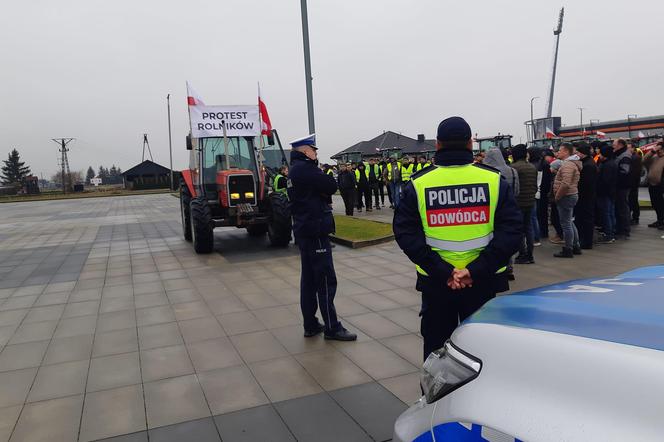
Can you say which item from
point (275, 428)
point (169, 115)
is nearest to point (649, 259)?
point (275, 428)

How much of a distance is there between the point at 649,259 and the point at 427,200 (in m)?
6.54

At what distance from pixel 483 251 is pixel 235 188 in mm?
7477

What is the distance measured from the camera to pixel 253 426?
3086mm

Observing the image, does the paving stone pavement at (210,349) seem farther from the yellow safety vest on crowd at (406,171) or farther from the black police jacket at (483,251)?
the yellow safety vest on crowd at (406,171)

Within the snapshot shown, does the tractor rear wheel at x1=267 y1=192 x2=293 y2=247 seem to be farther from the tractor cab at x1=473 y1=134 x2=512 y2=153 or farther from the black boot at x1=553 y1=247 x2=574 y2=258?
the tractor cab at x1=473 y1=134 x2=512 y2=153

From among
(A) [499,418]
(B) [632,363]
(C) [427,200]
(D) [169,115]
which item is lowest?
(A) [499,418]

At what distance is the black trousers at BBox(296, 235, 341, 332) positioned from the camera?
4.43 meters

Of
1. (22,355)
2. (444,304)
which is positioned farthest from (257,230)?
(444,304)

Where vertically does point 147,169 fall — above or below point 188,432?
above

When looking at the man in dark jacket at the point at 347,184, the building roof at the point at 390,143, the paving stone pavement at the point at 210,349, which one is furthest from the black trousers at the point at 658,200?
the building roof at the point at 390,143

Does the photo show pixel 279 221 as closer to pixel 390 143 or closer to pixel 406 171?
pixel 406 171

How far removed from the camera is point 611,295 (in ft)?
5.30

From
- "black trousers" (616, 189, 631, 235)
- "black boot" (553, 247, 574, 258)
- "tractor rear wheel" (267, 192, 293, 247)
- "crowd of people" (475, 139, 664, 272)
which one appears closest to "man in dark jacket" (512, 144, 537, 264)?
"crowd of people" (475, 139, 664, 272)

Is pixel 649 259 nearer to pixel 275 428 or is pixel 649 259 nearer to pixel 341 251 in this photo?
pixel 341 251
